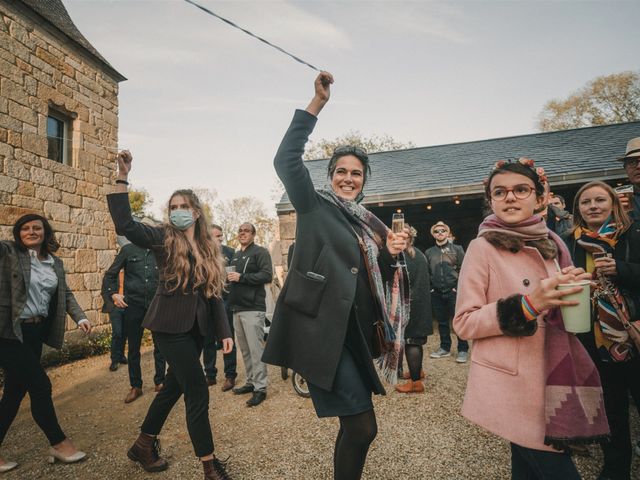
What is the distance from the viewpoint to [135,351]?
4781mm

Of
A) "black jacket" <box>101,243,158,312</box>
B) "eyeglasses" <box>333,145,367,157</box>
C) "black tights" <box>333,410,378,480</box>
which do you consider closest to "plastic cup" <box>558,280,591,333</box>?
"black tights" <box>333,410,378,480</box>

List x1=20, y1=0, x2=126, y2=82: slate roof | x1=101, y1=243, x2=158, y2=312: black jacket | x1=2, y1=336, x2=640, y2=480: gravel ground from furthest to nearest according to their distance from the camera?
x1=20, y1=0, x2=126, y2=82: slate roof → x1=101, y1=243, x2=158, y2=312: black jacket → x1=2, y1=336, x2=640, y2=480: gravel ground

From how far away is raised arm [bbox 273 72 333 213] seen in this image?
1724 millimetres

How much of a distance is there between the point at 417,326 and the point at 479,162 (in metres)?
6.43

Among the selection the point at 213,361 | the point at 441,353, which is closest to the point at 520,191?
the point at 213,361

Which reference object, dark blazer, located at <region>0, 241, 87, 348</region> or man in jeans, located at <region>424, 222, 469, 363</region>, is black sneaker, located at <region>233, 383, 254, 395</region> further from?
man in jeans, located at <region>424, 222, 469, 363</region>

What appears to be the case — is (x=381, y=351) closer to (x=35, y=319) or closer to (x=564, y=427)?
(x=564, y=427)

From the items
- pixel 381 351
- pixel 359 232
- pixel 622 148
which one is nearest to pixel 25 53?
pixel 359 232

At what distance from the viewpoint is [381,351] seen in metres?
2.01

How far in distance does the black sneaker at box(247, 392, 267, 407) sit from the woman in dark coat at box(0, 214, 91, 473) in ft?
5.48

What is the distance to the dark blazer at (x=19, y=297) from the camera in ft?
9.53

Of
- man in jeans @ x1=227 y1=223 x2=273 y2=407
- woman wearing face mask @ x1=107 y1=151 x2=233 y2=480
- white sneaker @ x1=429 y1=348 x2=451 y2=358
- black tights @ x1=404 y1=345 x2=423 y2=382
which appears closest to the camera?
woman wearing face mask @ x1=107 y1=151 x2=233 y2=480

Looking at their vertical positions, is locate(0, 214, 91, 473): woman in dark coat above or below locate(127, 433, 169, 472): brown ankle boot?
above

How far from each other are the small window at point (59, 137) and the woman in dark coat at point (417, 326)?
680 cm
